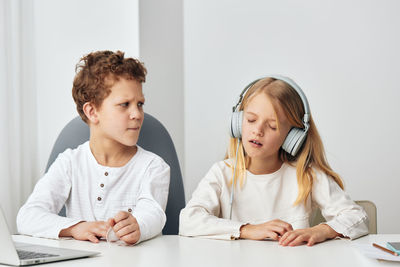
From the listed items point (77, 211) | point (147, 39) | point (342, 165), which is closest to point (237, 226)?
point (77, 211)

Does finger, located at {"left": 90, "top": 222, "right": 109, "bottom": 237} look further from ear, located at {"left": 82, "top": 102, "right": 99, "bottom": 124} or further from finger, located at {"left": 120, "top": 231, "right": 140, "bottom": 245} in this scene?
ear, located at {"left": 82, "top": 102, "right": 99, "bottom": 124}

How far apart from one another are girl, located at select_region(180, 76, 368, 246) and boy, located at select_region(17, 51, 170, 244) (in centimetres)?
18

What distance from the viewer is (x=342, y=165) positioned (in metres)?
2.83

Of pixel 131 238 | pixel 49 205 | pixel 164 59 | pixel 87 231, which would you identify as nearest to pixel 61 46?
pixel 164 59

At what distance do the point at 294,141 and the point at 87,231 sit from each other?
62 centimetres

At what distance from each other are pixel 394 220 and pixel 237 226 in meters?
1.72

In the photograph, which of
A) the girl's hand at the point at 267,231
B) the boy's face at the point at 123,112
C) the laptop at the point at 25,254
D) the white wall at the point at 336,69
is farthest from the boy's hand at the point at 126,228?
the white wall at the point at 336,69

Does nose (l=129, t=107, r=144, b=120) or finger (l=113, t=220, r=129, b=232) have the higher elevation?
nose (l=129, t=107, r=144, b=120)

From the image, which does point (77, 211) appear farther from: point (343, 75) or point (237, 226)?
point (343, 75)

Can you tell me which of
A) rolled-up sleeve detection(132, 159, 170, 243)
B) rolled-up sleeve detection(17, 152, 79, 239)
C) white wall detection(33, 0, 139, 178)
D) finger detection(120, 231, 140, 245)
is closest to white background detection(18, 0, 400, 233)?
white wall detection(33, 0, 139, 178)

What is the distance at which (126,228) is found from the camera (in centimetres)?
128

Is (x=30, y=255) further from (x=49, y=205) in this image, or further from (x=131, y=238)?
(x=49, y=205)

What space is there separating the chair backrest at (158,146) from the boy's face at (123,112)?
0.18 meters

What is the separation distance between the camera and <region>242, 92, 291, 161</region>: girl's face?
152 centimetres
